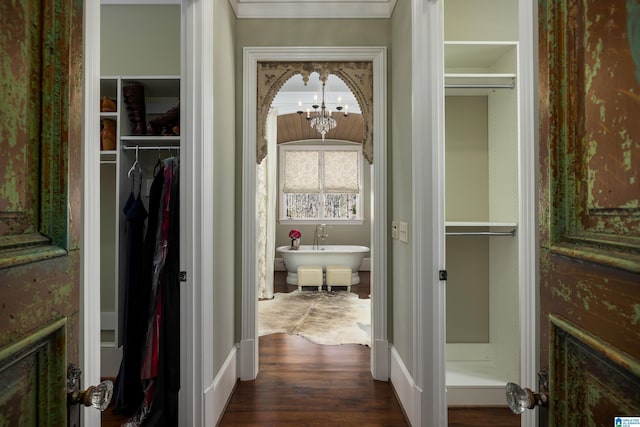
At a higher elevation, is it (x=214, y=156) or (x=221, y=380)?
(x=214, y=156)

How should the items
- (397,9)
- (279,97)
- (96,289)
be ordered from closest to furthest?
(96,289) < (397,9) < (279,97)

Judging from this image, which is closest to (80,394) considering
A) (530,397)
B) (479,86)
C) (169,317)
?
(530,397)

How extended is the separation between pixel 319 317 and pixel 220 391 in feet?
7.53

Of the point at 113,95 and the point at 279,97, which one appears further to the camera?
the point at 279,97

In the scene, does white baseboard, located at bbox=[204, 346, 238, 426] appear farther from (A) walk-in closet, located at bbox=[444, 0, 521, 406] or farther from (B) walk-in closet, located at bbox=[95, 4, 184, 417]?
(A) walk-in closet, located at bbox=[444, 0, 521, 406]

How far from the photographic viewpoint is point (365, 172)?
827cm

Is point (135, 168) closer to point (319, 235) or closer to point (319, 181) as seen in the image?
point (319, 235)

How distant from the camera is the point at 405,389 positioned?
2.40 m

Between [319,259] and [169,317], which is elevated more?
[169,317]

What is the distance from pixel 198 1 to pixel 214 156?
0.79 meters

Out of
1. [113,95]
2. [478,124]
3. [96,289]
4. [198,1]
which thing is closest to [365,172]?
[478,124]

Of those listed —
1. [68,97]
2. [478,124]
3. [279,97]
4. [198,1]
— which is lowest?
[68,97]

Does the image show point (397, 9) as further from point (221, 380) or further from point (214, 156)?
point (221, 380)

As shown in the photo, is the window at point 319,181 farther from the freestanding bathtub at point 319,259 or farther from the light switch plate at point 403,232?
the light switch plate at point 403,232
